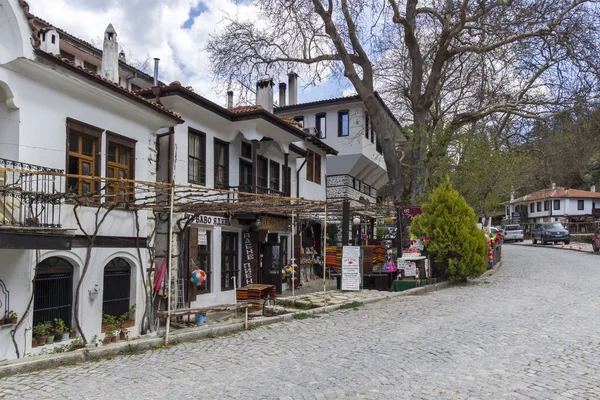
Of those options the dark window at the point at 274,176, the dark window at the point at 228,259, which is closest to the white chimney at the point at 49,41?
the dark window at the point at 228,259

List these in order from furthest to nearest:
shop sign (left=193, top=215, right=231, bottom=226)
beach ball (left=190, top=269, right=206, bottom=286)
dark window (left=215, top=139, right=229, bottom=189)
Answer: dark window (left=215, top=139, right=229, bottom=189), shop sign (left=193, top=215, right=231, bottom=226), beach ball (left=190, top=269, right=206, bottom=286)

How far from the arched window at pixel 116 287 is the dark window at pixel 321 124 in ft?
61.2

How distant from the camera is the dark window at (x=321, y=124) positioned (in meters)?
29.3

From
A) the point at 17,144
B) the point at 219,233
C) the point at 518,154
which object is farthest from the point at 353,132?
the point at 17,144

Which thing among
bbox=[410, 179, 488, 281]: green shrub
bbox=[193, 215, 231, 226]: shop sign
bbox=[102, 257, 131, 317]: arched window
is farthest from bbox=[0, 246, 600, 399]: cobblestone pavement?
bbox=[193, 215, 231, 226]: shop sign

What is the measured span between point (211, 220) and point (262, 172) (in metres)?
4.53

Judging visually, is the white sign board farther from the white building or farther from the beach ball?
the white building

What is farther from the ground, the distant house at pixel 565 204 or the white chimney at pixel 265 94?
the white chimney at pixel 265 94

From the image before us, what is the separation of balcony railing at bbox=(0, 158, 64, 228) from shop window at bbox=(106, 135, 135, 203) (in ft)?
5.77

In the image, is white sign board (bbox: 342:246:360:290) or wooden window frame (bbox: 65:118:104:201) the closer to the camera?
wooden window frame (bbox: 65:118:104:201)

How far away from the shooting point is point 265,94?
20125 millimetres

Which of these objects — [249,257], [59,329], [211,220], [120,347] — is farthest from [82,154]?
[249,257]

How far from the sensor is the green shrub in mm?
16406

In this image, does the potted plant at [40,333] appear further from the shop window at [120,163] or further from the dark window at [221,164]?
the dark window at [221,164]
